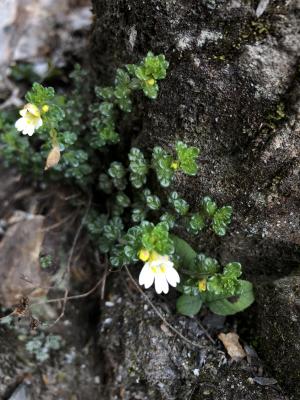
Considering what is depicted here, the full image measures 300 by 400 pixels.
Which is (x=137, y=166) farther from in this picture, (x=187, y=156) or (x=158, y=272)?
(x=158, y=272)

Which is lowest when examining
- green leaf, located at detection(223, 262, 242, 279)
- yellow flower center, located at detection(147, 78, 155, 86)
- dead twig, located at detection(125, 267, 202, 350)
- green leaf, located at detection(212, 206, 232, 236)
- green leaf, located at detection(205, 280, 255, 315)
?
dead twig, located at detection(125, 267, 202, 350)

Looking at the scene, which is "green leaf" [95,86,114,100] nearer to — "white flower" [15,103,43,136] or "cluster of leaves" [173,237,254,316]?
"white flower" [15,103,43,136]

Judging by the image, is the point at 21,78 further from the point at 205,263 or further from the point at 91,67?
the point at 205,263

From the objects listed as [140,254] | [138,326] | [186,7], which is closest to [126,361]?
[138,326]

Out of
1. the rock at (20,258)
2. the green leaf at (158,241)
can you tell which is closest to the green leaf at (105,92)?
the green leaf at (158,241)

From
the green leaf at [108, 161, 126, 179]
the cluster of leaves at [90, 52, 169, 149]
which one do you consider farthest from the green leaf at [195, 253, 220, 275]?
the cluster of leaves at [90, 52, 169, 149]

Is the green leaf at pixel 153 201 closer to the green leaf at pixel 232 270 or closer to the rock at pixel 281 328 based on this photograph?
the green leaf at pixel 232 270
